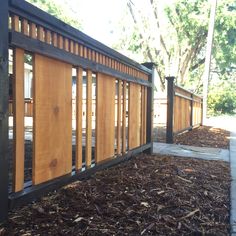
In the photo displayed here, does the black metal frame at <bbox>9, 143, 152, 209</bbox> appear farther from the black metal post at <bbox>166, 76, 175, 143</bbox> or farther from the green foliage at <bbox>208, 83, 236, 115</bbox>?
the green foliage at <bbox>208, 83, 236, 115</bbox>

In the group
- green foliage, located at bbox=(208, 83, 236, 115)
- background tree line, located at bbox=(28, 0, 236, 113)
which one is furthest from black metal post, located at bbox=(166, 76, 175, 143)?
green foliage, located at bbox=(208, 83, 236, 115)

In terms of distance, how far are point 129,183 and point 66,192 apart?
29.3 inches

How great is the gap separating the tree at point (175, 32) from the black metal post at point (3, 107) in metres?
20.7

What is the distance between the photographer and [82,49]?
329 cm

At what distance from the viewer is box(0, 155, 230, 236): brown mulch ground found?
92.0 inches

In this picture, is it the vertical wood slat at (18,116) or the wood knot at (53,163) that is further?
the wood knot at (53,163)

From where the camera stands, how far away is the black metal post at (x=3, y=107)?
7.14 feet

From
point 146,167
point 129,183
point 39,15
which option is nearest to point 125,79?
point 146,167

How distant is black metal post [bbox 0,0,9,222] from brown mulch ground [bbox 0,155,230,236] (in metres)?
0.19

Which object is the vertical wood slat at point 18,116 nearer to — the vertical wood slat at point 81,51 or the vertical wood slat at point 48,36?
the vertical wood slat at point 48,36

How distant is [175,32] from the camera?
2311 centimetres

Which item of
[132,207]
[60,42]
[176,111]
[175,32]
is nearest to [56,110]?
[60,42]

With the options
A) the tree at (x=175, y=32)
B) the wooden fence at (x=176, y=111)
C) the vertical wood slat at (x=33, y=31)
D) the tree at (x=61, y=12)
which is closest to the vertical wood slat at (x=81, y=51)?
the vertical wood slat at (x=33, y=31)

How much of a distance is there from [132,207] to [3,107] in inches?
49.1
